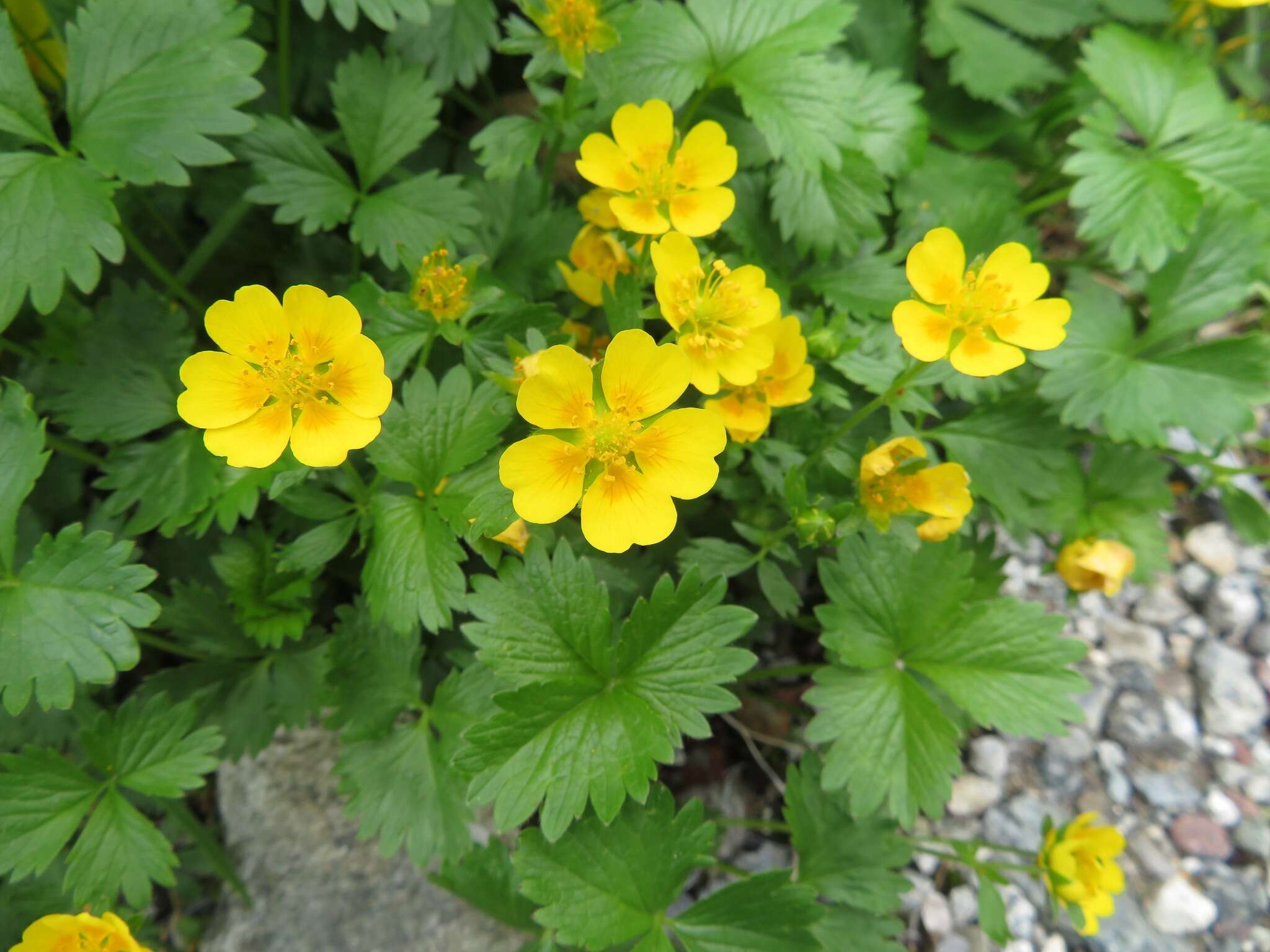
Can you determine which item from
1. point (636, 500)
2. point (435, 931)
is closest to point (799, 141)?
point (636, 500)

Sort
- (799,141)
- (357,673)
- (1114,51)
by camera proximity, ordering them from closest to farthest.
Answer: (357,673)
(799,141)
(1114,51)

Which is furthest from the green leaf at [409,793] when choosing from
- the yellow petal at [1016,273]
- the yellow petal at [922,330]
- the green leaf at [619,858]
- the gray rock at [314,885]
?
the yellow petal at [1016,273]

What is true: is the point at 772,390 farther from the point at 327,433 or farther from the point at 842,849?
the point at 842,849

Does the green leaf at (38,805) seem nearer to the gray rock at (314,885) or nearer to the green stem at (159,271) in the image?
the gray rock at (314,885)

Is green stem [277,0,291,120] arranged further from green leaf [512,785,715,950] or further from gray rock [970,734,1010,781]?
gray rock [970,734,1010,781]

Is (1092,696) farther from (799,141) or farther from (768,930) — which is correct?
(799,141)

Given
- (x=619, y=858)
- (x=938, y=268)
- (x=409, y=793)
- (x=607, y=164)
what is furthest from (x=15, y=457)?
(x=938, y=268)
